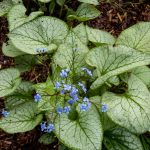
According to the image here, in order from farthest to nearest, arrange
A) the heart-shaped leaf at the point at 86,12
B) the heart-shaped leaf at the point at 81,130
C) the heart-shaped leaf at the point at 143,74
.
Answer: the heart-shaped leaf at the point at 86,12, the heart-shaped leaf at the point at 143,74, the heart-shaped leaf at the point at 81,130

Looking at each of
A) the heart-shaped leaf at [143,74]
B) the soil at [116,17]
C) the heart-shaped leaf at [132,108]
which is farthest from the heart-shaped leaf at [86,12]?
the heart-shaped leaf at [132,108]

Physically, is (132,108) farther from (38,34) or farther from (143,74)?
(38,34)

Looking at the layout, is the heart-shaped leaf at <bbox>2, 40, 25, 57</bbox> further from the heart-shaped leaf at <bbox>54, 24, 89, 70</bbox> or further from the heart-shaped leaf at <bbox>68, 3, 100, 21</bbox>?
the heart-shaped leaf at <bbox>68, 3, 100, 21</bbox>

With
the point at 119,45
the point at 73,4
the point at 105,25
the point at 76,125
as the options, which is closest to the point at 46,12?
the point at 73,4

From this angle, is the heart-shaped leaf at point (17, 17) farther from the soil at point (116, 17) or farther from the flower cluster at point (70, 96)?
the flower cluster at point (70, 96)

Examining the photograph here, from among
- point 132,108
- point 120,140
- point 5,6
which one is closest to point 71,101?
point 132,108
